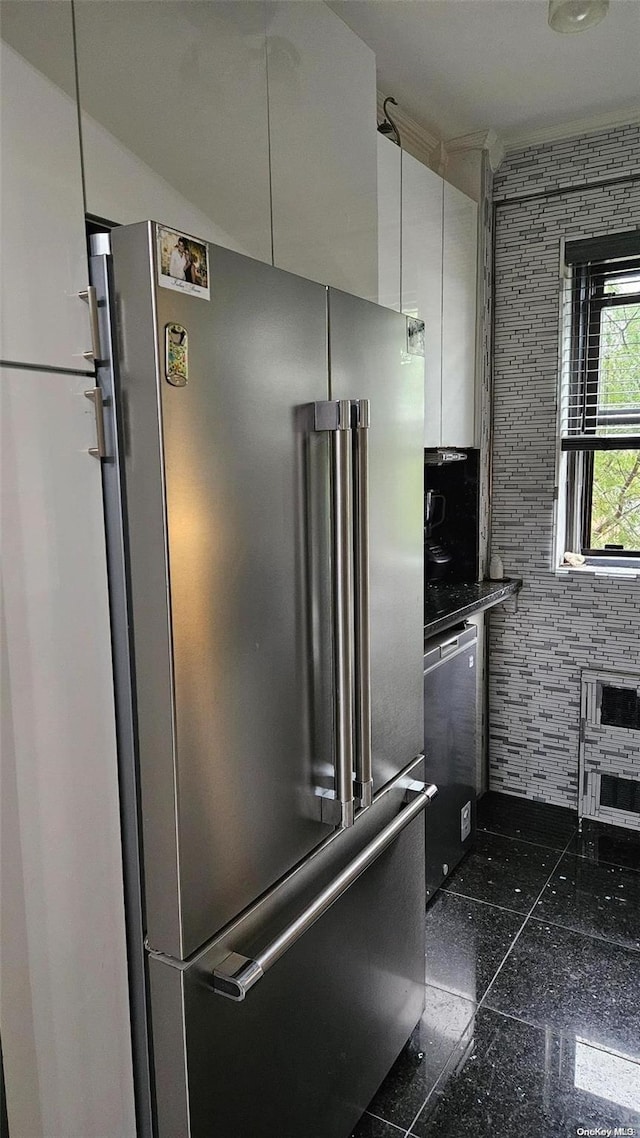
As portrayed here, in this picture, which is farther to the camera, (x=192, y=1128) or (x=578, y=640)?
(x=578, y=640)

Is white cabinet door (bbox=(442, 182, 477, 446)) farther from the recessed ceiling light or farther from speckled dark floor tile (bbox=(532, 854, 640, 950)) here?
speckled dark floor tile (bbox=(532, 854, 640, 950))

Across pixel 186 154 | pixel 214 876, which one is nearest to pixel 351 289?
pixel 186 154

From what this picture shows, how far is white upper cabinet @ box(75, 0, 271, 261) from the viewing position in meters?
1.05

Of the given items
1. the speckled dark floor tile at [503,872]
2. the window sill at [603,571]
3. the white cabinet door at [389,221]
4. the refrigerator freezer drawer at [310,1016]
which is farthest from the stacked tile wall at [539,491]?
the refrigerator freezer drawer at [310,1016]

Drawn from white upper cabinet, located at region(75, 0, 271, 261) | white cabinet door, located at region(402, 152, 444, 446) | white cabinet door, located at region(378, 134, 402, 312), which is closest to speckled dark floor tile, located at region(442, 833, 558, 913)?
white cabinet door, located at region(402, 152, 444, 446)

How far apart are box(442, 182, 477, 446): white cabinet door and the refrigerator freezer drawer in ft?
5.02

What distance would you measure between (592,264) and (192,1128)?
2.97 metres

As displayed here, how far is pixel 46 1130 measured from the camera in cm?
102

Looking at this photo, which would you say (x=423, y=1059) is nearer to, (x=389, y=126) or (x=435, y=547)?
(x=435, y=547)

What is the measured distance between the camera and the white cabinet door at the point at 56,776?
36.6 inches

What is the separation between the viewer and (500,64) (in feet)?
7.55

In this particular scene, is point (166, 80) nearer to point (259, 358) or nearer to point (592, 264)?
point (259, 358)

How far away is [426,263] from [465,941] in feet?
7.06

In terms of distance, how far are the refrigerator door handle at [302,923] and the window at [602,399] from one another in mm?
1702
